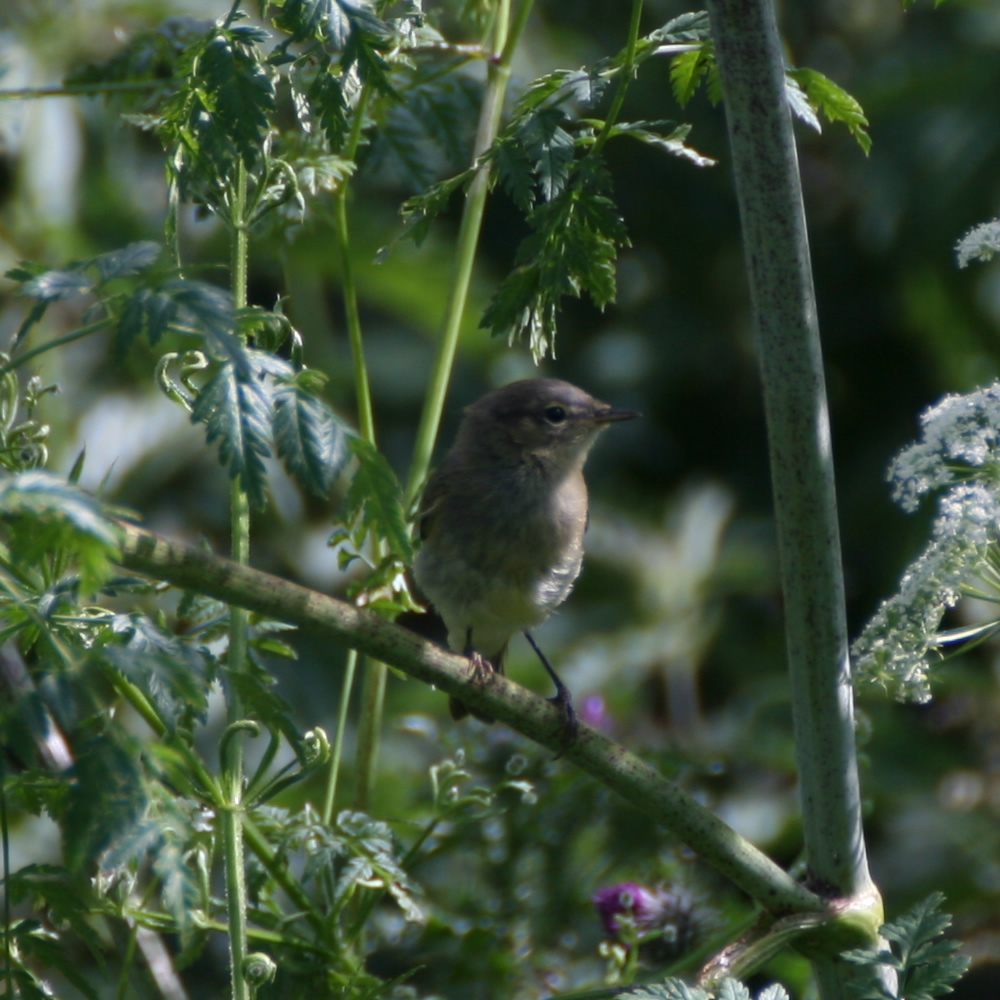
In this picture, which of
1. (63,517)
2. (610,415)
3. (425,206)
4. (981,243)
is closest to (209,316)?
(63,517)

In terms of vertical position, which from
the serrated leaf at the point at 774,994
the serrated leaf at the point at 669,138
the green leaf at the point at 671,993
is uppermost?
the serrated leaf at the point at 669,138

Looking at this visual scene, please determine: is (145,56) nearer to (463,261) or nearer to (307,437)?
(463,261)

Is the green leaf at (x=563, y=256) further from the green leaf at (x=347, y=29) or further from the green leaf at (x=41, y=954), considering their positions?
the green leaf at (x=41, y=954)

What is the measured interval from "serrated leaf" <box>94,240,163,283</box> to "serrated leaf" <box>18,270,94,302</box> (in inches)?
0.8

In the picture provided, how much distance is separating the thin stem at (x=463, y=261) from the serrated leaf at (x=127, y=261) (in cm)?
78

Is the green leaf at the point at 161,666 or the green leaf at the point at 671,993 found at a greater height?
the green leaf at the point at 161,666

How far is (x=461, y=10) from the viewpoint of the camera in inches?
84.0

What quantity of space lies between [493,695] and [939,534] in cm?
51

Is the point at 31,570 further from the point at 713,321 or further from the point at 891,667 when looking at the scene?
the point at 713,321

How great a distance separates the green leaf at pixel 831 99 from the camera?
5.20 feet

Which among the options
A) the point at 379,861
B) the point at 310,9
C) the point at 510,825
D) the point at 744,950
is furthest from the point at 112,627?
the point at 510,825

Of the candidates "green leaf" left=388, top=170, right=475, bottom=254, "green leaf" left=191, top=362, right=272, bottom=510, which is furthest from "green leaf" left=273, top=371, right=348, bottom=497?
"green leaf" left=388, top=170, right=475, bottom=254

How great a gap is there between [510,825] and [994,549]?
3.89 feet

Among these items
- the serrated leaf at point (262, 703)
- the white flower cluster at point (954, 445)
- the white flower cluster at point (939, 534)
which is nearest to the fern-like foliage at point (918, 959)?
the white flower cluster at point (939, 534)
